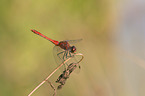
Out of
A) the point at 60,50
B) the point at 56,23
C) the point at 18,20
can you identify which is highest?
the point at 18,20

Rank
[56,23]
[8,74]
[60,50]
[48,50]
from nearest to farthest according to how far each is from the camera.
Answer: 1. [60,50]
2. [8,74]
3. [48,50]
4. [56,23]

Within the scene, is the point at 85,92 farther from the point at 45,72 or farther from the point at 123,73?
the point at 123,73

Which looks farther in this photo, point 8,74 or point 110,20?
point 110,20

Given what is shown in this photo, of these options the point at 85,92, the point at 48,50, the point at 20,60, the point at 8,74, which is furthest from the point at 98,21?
the point at 8,74

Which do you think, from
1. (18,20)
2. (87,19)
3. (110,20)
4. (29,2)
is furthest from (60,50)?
(110,20)

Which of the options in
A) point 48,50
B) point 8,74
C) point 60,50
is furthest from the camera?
point 48,50

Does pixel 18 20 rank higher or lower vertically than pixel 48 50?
higher
